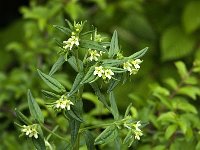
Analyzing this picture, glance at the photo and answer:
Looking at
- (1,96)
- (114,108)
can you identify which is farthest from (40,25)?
(114,108)

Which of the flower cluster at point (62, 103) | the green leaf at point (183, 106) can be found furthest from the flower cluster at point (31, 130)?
the green leaf at point (183, 106)

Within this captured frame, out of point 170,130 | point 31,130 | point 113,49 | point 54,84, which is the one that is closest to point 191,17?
point 170,130

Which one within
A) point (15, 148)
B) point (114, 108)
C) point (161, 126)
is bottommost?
point (15, 148)

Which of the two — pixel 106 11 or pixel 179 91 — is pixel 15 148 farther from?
pixel 106 11

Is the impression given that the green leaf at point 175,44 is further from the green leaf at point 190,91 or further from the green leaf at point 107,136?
the green leaf at point 107,136

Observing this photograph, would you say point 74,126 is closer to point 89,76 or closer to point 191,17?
point 89,76
